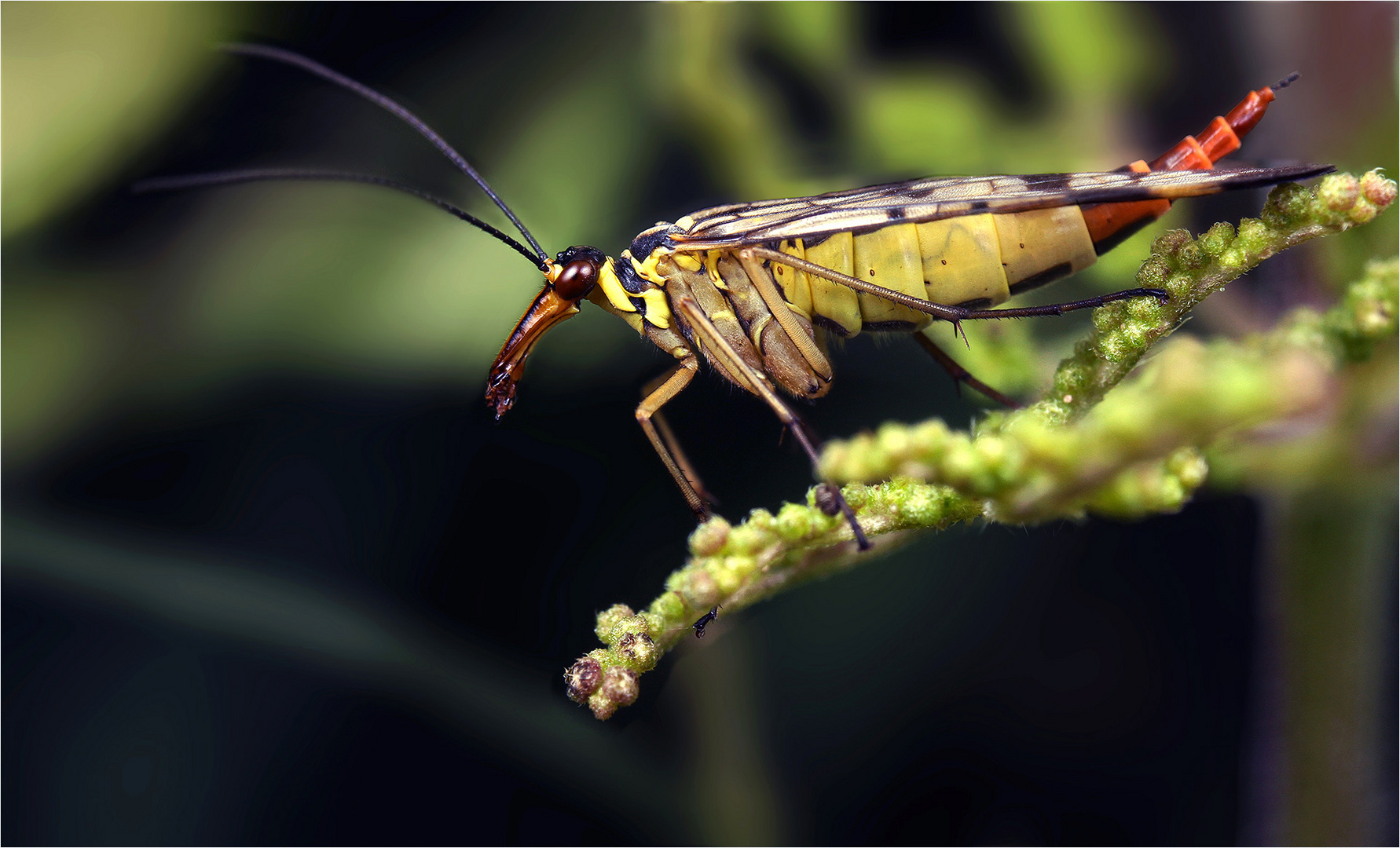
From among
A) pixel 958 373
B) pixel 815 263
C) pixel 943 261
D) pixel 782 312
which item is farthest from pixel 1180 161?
pixel 782 312

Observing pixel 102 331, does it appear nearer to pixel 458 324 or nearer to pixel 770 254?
pixel 458 324

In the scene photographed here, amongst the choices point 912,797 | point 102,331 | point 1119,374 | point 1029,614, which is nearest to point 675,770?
point 912,797

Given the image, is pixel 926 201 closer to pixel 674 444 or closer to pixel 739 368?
pixel 739 368

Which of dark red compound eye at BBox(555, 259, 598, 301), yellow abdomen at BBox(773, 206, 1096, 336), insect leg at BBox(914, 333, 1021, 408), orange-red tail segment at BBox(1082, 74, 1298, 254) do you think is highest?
orange-red tail segment at BBox(1082, 74, 1298, 254)

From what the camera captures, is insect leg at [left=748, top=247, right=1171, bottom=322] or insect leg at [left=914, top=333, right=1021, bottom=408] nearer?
insect leg at [left=748, top=247, right=1171, bottom=322]

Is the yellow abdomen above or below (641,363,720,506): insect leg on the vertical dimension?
above

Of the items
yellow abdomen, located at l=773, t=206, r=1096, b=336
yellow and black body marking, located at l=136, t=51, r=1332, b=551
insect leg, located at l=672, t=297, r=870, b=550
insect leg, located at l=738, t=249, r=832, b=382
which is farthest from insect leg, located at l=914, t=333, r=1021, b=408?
insect leg, located at l=672, t=297, r=870, b=550

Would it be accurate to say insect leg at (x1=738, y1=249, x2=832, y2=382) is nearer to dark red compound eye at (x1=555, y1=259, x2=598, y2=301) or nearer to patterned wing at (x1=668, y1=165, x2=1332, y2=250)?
patterned wing at (x1=668, y1=165, x2=1332, y2=250)

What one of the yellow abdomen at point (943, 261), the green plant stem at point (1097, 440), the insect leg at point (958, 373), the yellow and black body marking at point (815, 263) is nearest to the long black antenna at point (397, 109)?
the yellow and black body marking at point (815, 263)
